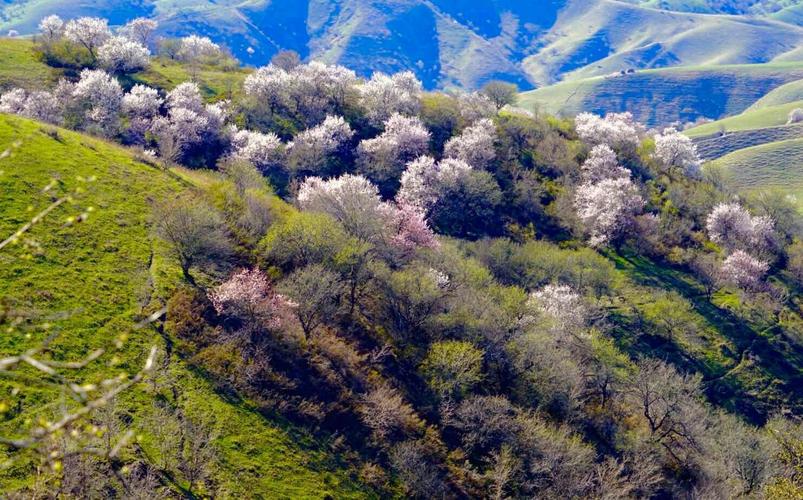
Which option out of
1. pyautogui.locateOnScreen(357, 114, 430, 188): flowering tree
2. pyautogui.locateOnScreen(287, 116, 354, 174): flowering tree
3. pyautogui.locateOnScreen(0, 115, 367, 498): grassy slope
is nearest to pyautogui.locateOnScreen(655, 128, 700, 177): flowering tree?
pyautogui.locateOnScreen(357, 114, 430, 188): flowering tree

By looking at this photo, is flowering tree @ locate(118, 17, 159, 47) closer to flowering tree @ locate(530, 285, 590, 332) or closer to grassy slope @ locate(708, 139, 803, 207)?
flowering tree @ locate(530, 285, 590, 332)

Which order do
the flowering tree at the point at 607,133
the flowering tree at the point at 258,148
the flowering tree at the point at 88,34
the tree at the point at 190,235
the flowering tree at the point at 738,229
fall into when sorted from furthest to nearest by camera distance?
the flowering tree at the point at 607,133
the flowering tree at the point at 88,34
the flowering tree at the point at 738,229
the flowering tree at the point at 258,148
the tree at the point at 190,235

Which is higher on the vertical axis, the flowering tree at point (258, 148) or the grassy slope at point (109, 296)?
the grassy slope at point (109, 296)

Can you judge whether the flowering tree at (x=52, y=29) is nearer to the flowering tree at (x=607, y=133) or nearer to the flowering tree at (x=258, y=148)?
the flowering tree at (x=258, y=148)

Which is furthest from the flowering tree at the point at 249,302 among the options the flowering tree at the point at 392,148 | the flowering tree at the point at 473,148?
the flowering tree at the point at 473,148

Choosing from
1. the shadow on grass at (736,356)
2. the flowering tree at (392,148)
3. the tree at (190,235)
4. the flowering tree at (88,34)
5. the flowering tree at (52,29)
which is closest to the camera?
the tree at (190,235)

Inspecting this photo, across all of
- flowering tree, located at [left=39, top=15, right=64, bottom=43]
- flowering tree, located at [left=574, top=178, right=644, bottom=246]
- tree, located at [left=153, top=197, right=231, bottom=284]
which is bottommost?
Result: flowering tree, located at [left=574, top=178, right=644, bottom=246]

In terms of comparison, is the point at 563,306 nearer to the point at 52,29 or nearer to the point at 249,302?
the point at 249,302
